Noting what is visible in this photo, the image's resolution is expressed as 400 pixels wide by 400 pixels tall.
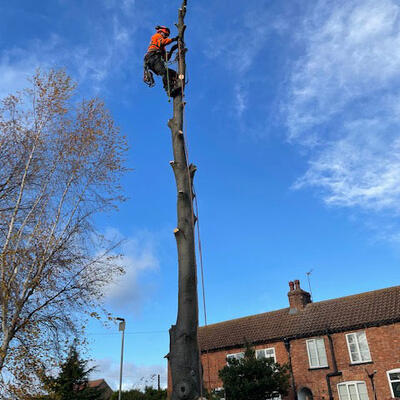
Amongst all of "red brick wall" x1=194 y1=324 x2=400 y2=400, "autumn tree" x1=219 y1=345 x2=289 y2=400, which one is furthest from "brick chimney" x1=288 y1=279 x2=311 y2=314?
"autumn tree" x1=219 y1=345 x2=289 y2=400

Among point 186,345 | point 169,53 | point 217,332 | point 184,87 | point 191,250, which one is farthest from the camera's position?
point 217,332

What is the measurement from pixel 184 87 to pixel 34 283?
732 centimetres

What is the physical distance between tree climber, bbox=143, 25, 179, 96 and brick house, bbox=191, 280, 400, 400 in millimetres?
14164

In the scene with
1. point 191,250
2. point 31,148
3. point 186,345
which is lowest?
point 186,345

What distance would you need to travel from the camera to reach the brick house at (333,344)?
63.8 feet

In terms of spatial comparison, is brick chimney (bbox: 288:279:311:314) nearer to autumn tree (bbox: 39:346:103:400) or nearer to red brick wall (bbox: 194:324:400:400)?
red brick wall (bbox: 194:324:400:400)

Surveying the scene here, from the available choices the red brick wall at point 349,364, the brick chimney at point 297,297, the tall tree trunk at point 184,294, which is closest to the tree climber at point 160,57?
the tall tree trunk at point 184,294

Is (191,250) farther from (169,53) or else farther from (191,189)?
(169,53)

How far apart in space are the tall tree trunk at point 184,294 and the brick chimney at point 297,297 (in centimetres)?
2211

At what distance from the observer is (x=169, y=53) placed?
6465 mm

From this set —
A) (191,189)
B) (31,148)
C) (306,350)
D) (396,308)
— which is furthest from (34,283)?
(396,308)

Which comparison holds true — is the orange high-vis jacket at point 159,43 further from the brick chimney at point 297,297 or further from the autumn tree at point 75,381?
the brick chimney at point 297,297

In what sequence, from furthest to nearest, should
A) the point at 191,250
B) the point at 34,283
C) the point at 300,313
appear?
the point at 300,313 → the point at 34,283 → the point at 191,250

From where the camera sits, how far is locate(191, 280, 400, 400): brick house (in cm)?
1944
